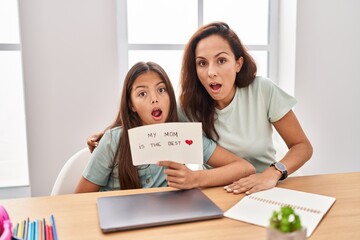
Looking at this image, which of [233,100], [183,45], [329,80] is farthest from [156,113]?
[329,80]

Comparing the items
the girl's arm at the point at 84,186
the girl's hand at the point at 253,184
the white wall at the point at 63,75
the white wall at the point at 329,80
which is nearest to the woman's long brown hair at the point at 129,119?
the girl's arm at the point at 84,186

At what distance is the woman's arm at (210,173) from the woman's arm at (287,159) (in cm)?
7

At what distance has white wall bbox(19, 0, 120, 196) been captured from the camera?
6.75ft

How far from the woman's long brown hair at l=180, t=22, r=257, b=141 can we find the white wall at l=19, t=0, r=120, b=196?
78 centimetres

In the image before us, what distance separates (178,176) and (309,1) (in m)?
1.91

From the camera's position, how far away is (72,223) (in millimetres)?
885

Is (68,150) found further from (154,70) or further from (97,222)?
(97,222)

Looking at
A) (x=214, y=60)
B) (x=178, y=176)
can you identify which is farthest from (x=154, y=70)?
(x=178, y=176)

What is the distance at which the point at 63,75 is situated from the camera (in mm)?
2121

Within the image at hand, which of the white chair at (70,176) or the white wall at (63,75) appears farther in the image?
the white wall at (63,75)

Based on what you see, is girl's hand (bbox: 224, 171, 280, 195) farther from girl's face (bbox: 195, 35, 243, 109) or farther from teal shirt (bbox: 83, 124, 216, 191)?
girl's face (bbox: 195, 35, 243, 109)

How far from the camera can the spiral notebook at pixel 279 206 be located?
872 millimetres

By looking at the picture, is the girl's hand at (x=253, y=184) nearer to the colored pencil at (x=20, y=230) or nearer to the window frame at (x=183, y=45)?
the colored pencil at (x=20, y=230)

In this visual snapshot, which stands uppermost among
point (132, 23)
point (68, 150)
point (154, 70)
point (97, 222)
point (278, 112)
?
point (132, 23)
